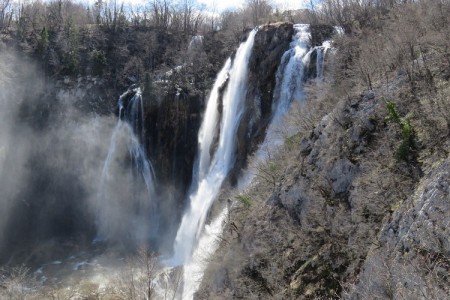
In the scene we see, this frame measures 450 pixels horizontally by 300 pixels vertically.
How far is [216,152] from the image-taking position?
1369 inches

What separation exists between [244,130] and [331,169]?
1564cm

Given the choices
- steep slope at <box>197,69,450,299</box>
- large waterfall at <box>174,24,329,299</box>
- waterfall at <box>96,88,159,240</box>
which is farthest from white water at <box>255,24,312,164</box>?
waterfall at <box>96,88,159,240</box>

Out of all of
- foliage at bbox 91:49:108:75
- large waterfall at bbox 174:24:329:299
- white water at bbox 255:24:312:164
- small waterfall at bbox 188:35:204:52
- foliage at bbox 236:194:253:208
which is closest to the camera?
foliage at bbox 236:194:253:208

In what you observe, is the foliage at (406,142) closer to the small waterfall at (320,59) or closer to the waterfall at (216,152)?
the small waterfall at (320,59)

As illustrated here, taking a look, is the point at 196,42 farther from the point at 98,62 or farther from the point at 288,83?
the point at 288,83

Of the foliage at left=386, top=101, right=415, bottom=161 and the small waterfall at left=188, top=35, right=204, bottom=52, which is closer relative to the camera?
the foliage at left=386, top=101, right=415, bottom=161

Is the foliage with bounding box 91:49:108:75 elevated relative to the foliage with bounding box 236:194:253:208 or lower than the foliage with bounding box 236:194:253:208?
elevated

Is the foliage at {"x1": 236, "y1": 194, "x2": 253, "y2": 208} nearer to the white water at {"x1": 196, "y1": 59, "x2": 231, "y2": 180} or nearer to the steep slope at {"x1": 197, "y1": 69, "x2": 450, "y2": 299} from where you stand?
the steep slope at {"x1": 197, "y1": 69, "x2": 450, "y2": 299}

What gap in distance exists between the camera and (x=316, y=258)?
15891mm

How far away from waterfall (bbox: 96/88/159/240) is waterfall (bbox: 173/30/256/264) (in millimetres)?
5070

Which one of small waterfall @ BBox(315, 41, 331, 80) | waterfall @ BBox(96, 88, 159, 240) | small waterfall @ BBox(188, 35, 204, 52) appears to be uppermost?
small waterfall @ BBox(188, 35, 204, 52)

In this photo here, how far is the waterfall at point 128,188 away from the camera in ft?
126

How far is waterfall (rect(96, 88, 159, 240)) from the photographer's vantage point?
38.5 meters

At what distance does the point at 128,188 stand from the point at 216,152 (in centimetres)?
990
